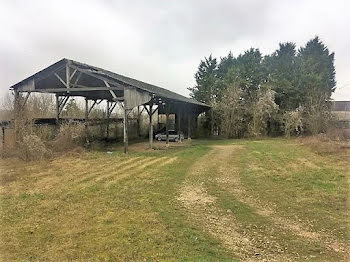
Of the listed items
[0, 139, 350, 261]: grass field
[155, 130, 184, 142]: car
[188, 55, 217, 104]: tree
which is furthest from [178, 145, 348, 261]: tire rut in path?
[188, 55, 217, 104]: tree

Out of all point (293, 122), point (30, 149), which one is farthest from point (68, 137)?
point (293, 122)

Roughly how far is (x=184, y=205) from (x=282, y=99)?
28.9m

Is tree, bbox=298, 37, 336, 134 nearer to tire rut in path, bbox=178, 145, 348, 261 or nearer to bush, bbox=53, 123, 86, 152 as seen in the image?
bush, bbox=53, 123, 86, 152

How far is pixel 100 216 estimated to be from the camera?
636 cm

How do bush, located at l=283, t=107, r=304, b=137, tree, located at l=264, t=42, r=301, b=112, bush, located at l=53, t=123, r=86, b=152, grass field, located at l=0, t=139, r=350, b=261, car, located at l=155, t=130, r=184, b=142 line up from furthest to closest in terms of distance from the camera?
tree, located at l=264, t=42, r=301, b=112 < bush, located at l=283, t=107, r=304, b=137 < car, located at l=155, t=130, r=184, b=142 < bush, located at l=53, t=123, r=86, b=152 < grass field, located at l=0, t=139, r=350, b=261

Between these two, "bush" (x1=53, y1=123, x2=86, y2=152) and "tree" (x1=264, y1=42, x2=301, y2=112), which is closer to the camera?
"bush" (x1=53, y1=123, x2=86, y2=152)

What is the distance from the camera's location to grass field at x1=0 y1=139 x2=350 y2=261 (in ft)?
15.7

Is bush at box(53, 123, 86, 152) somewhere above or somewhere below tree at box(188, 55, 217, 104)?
below

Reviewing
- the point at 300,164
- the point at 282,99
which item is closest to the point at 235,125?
the point at 282,99

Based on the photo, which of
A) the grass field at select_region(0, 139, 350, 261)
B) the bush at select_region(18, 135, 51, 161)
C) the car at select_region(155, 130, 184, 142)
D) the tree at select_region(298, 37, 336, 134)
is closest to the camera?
the grass field at select_region(0, 139, 350, 261)

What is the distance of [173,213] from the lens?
6574mm

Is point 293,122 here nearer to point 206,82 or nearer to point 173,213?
point 206,82

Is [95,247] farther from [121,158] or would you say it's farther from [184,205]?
[121,158]

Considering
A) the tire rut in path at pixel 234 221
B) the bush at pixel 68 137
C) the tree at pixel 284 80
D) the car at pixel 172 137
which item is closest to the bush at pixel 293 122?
the tree at pixel 284 80
